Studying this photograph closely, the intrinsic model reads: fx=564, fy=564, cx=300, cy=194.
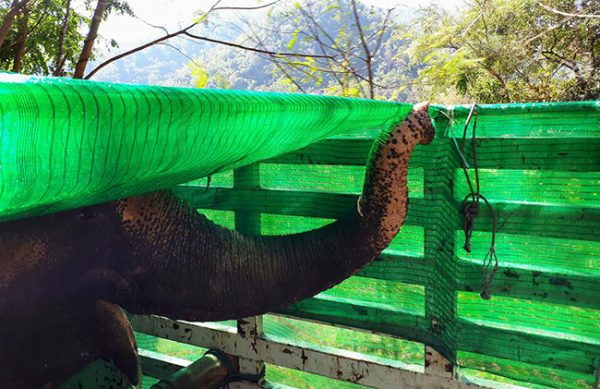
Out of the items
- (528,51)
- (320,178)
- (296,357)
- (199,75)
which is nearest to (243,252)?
(320,178)

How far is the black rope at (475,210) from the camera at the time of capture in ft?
4.64

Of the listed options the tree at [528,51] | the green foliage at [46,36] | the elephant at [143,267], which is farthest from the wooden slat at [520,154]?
the tree at [528,51]

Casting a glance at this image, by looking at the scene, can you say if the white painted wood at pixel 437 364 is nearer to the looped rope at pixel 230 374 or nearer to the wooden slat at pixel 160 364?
the looped rope at pixel 230 374

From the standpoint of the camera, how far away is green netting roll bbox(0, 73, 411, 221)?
0.53 metres

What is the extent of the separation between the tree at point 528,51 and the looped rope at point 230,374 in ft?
27.6

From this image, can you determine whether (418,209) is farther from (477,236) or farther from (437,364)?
(437,364)

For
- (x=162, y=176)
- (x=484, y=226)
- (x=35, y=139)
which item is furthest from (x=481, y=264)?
(x=35, y=139)

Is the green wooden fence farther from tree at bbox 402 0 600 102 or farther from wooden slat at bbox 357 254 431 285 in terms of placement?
tree at bbox 402 0 600 102

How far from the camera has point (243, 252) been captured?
1161 mm

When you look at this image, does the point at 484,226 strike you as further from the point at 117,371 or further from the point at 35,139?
the point at 35,139

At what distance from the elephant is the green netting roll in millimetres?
123

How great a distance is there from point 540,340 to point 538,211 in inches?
12.9

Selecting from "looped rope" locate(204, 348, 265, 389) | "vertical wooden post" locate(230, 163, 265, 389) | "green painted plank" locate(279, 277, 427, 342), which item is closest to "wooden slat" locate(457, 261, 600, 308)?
"green painted plank" locate(279, 277, 427, 342)

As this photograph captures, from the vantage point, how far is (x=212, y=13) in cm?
400
